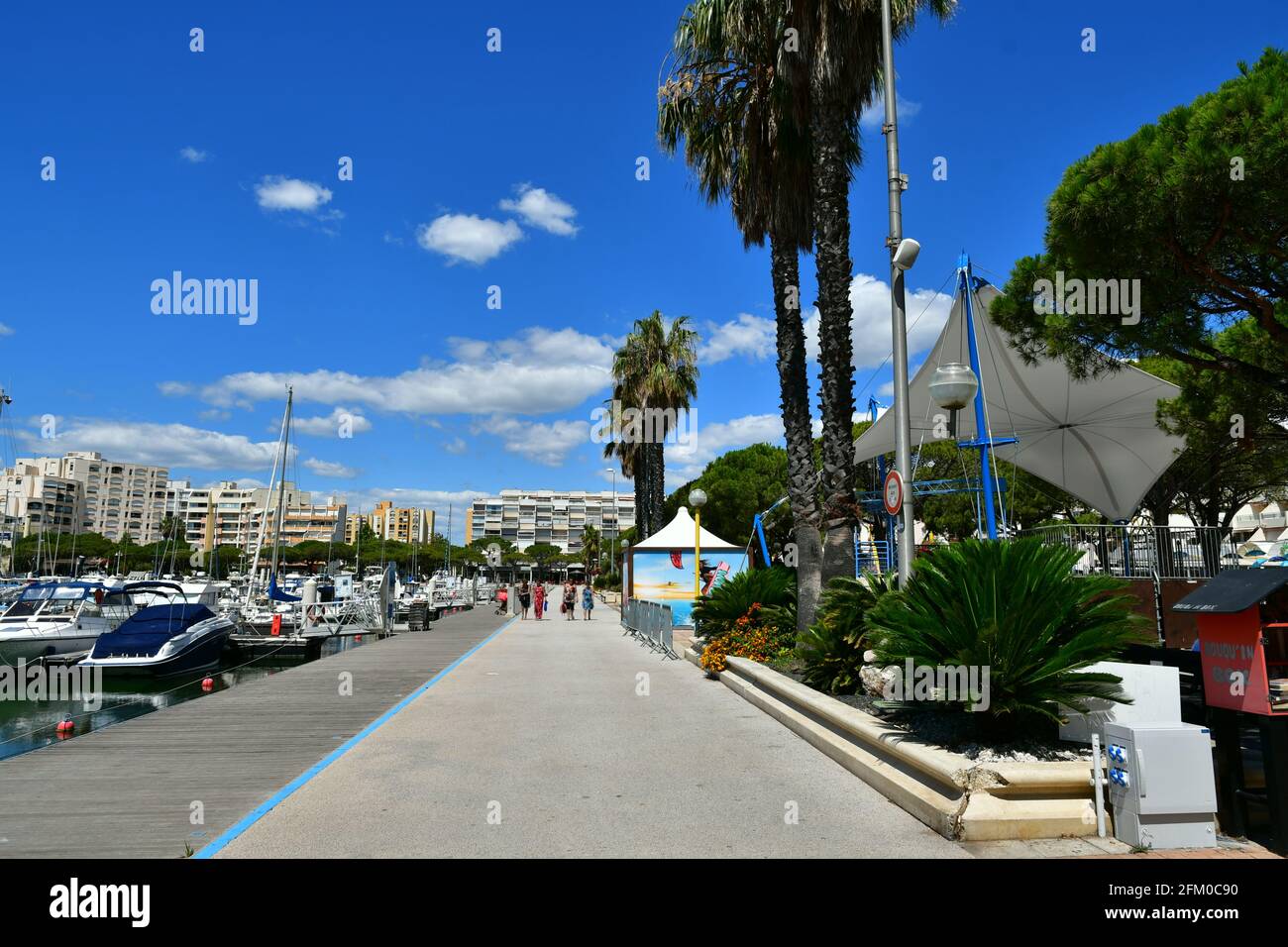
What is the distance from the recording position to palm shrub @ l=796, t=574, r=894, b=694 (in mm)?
10000

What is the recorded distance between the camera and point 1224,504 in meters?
36.5

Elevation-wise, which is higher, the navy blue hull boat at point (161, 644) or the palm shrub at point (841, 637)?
the palm shrub at point (841, 637)

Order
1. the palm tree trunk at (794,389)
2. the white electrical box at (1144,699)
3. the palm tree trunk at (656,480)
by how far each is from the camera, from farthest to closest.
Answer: the palm tree trunk at (656,480) → the palm tree trunk at (794,389) → the white electrical box at (1144,699)

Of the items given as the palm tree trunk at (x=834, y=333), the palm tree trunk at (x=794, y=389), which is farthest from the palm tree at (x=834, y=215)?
the palm tree trunk at (x=794, y=389)

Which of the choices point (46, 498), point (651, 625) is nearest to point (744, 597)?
point (651, 625)

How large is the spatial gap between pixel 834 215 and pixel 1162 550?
10562 mm

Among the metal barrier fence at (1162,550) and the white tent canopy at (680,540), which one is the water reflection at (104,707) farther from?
the metal barrier fence at (1162,550)

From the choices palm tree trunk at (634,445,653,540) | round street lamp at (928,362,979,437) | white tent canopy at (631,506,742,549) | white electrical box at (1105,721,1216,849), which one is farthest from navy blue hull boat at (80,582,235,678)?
white electrical box at (1105,721,1216,849)

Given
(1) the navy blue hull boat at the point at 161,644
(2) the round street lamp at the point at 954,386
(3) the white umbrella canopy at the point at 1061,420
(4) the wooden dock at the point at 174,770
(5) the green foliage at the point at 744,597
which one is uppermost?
(3) the white umbrella canopy at the point at 1061,420

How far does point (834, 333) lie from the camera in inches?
534

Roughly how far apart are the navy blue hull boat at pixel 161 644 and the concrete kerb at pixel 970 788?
2188 cm

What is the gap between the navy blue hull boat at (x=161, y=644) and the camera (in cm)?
2281

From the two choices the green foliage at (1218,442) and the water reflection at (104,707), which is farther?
the green foliage at (1218,442)
